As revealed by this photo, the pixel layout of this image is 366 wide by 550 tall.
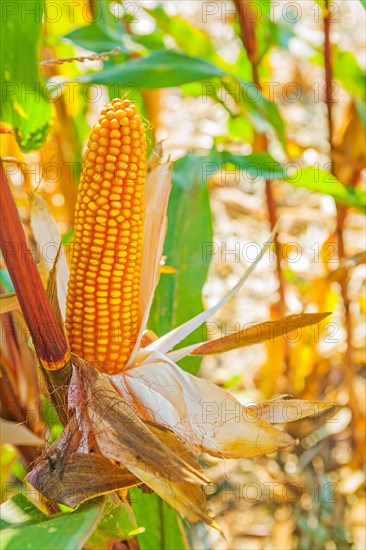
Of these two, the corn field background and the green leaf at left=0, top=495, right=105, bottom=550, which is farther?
the corn field background

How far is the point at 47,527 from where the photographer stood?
1.81 ft

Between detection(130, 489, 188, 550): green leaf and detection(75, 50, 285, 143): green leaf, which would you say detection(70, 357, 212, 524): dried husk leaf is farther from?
detection(75, 50, 285, 143): green leaf

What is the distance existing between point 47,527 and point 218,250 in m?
1.85

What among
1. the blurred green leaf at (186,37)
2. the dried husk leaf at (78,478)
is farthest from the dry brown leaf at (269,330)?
the blurred green leaf at (186,37)

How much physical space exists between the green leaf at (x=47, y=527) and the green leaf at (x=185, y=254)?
0.47m

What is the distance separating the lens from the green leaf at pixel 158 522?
96 centimetres

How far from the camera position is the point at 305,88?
294 cm

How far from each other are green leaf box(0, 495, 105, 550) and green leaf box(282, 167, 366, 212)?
2.73 feet

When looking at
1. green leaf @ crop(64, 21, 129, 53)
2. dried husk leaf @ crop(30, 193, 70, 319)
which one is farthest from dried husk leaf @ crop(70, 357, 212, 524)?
green leaf @ crop(64, 21, 129, 53)

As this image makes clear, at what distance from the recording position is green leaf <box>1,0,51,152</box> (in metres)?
0.94

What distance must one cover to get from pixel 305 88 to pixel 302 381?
5.09 ft

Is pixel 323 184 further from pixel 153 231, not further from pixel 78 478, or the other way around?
pixel 78 478

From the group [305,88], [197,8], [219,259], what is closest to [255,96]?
[219,259]

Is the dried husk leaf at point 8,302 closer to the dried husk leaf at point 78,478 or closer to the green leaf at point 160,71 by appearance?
the dried husk leaf at point 78,478
